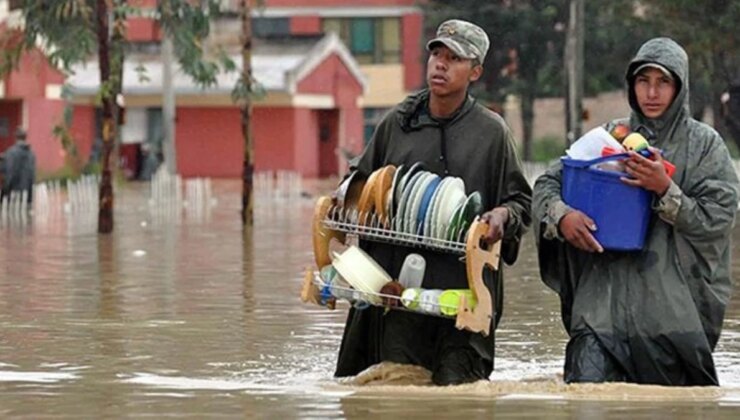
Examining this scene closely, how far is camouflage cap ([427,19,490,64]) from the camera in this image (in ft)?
33.2

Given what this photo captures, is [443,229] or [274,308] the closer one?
[443,229]

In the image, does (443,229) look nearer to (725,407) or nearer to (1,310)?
(725,407)

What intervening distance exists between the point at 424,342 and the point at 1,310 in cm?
653

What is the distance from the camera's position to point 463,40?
33.4 ft

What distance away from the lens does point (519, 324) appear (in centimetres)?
1536

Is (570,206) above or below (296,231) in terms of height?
above

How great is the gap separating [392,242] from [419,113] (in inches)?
25.1

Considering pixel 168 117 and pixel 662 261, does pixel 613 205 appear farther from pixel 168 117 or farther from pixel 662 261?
pixel 168 117

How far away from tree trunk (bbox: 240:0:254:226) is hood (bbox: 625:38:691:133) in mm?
23898

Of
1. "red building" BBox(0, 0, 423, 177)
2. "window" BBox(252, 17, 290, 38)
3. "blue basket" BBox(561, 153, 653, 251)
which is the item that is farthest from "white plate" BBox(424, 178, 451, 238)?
"window" BBox(252, 17, 290, 38)

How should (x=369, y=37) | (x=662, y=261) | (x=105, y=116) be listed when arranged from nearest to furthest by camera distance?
(x=662, y=261) → (x=105, y=116) → (x=369, y=37)

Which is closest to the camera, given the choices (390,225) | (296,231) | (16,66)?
(390,225)

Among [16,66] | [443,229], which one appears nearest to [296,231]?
[16,66]

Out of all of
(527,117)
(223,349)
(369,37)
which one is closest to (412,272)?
(223,349)
